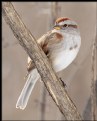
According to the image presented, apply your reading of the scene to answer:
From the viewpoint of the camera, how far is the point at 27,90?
119 inches

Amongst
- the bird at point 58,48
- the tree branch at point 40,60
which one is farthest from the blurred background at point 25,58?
the tree branch at point 40,60

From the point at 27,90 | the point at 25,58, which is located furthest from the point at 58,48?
the point at 25,58

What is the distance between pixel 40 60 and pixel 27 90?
555mm

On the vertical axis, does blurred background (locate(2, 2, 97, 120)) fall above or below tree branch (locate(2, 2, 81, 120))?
below

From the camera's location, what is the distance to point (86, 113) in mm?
3250

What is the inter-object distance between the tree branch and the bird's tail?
42 cm

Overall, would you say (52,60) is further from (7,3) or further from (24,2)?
(24,2)

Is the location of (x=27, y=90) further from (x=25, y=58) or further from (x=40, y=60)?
(x=25, y=58)

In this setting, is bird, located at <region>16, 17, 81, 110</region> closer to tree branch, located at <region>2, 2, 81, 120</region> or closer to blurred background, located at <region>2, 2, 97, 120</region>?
tree branch, located at <region>2, 2, 81, 120</region>

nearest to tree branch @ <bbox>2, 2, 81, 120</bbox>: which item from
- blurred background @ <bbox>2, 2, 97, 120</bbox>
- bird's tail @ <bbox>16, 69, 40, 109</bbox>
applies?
bird's tail @ <bbox>16, 69, 40, 109</bbox>

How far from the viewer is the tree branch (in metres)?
2.44

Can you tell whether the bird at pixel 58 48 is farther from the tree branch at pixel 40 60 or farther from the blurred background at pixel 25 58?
the blurred background at pixel 25 58

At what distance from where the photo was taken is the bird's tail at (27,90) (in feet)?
9.61

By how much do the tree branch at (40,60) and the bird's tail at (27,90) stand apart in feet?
1.39
